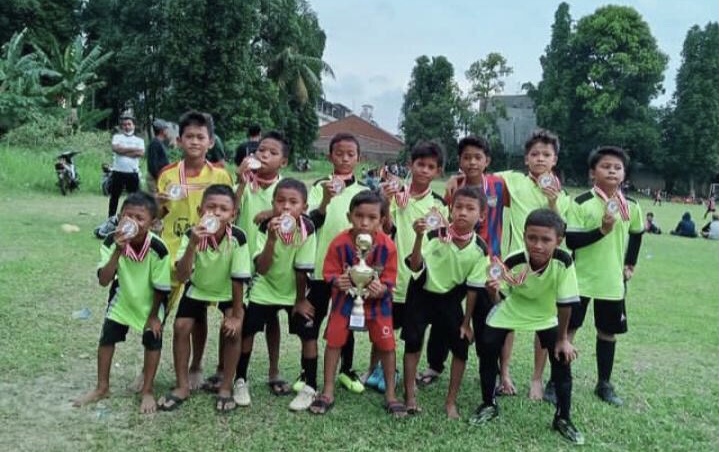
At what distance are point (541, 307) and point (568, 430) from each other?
0.73 m

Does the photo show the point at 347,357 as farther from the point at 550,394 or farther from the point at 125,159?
the point at 125,159

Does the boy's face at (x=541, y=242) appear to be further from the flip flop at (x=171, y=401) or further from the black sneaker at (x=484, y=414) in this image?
the flip flop at (x=171, y=401)

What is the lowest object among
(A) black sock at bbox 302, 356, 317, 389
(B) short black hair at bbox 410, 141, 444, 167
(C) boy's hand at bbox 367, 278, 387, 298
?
(A) black sock at bbox 302, 356, 317, 389

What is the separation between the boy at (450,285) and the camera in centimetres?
389

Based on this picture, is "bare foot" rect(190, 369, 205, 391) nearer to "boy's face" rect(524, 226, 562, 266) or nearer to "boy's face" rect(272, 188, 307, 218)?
"boy's face" rect(272, 188, 307, 218)

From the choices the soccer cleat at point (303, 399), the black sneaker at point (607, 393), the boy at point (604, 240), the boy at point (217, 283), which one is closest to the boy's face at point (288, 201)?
the boy at point (217, 283)

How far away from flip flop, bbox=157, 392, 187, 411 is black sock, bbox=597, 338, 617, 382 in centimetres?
282

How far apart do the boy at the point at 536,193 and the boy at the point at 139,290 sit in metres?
2.33

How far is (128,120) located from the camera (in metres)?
9.78

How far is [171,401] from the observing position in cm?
391

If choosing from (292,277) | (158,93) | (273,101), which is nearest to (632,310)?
→ (292,277)

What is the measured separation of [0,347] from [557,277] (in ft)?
13.3

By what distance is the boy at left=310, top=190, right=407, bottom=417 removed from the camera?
3836 millimetres

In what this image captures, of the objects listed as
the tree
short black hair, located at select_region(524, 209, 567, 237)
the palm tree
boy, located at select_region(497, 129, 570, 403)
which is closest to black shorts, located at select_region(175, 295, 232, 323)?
short black hair, located at select_region(524, 209, 567, 237)
